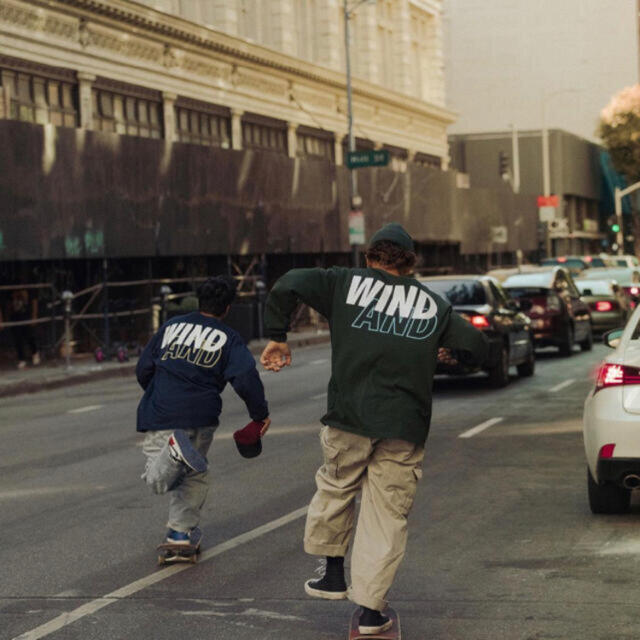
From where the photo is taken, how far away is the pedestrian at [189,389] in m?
7.98

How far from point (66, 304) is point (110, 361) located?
7.34 feet

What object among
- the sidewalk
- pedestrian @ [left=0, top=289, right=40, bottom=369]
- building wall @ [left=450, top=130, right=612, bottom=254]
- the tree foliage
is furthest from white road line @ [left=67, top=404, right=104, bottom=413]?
the tree foliage

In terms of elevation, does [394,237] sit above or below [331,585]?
above

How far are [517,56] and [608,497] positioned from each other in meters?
86.6

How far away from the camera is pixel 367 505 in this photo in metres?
6.40

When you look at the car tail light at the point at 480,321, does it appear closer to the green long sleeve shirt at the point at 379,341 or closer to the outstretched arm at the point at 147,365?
the outstretched arm at the point at 147,365

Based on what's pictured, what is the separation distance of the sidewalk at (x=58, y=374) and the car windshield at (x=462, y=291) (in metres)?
6.95

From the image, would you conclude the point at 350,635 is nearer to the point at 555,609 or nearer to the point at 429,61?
the point at 555,609

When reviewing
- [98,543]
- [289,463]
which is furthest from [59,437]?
[98,543]

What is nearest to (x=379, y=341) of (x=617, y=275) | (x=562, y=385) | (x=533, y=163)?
(x=562, y=385)

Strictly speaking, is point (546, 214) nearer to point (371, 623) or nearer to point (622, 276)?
point (622, 276)

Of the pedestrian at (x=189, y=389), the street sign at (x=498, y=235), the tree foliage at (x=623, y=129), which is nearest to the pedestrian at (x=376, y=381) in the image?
the pedestrian at (x=189, y=389)

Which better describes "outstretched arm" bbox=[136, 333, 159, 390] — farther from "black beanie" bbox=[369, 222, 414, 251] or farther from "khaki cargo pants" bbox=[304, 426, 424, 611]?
"black beanie" bbox=[369, 222, 414, 251]

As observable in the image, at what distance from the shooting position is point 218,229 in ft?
115
